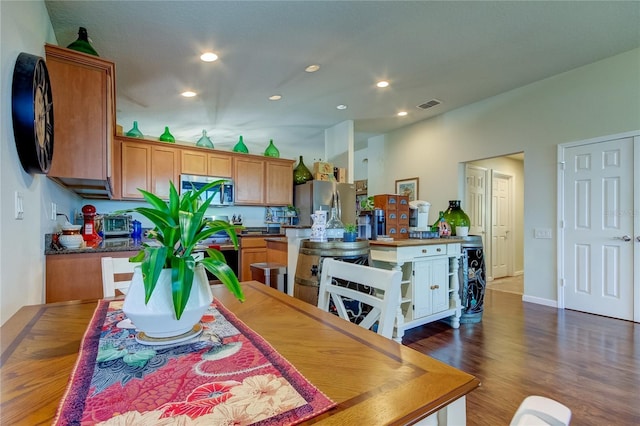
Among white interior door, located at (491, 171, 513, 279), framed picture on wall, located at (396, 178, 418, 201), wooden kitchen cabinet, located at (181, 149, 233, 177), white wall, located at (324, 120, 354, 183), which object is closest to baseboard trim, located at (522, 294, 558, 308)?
white interior door, located at (491, 171, 513, 279)

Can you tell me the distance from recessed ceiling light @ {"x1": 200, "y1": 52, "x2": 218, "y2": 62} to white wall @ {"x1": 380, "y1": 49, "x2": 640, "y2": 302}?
11.7 feet

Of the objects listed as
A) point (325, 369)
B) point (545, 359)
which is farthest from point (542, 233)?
point (325, 369)

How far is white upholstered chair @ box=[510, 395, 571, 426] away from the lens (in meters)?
0.35

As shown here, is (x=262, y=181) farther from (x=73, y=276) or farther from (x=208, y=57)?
(x=73, y=276)

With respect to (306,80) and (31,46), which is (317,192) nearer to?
(306,80)

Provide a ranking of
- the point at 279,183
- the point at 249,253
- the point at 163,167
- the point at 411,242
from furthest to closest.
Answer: the point at 279,183 < the point at 249,253 < the point at 163,167 < the point at 411,242

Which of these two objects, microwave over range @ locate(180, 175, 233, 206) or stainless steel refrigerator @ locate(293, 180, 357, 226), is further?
stainless steel refrigerator @ locate(293, 180, 357, 226)

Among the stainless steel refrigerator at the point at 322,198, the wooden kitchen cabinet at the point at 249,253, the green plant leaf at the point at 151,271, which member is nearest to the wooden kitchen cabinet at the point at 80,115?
the green plant leaf at the point at 151,271

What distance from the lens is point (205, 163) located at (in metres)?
4.78

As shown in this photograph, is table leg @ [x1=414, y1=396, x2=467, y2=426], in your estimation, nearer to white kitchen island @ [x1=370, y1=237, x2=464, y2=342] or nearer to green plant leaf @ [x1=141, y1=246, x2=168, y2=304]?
green plant leaf @ [x1=141, y1=246, x2=168, y2=304]

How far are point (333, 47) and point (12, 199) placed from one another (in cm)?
268

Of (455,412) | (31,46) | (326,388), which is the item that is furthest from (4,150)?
(455,412)

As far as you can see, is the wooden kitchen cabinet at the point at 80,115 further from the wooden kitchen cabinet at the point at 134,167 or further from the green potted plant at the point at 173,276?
the wooden kitchen cabinet at the point at 134,167

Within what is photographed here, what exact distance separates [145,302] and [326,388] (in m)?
0.49
